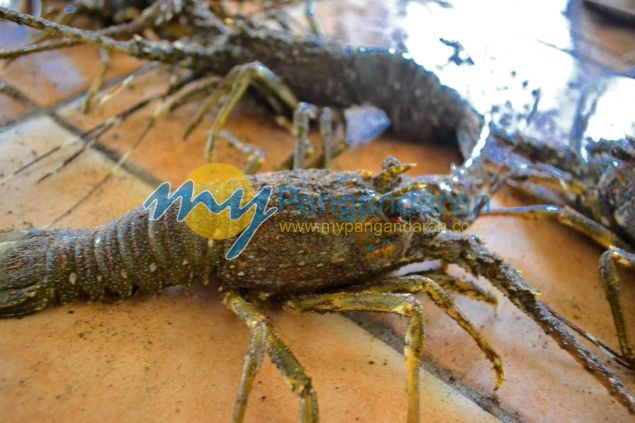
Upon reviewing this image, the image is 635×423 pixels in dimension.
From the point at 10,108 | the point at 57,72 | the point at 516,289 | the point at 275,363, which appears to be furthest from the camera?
the point at 57,72

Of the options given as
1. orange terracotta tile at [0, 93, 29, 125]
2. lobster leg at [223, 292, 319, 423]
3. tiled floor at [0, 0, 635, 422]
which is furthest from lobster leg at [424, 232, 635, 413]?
orange terracotta tile at [0, 93, 29, 125]

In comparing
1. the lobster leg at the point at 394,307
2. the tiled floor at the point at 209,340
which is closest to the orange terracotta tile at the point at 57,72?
the tiled floor at the point at 209,340

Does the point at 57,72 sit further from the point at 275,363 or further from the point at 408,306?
the point at 408,306

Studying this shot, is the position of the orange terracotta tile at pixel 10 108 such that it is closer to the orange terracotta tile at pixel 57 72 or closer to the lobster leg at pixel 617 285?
the orange terracotta tile at pixel 57 72

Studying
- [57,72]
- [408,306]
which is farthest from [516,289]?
[57,72]

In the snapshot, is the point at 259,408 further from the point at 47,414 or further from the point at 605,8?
the point at 605,8

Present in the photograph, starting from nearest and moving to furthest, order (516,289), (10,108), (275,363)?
1. (275,363)
2. (516,289)
3. (10,108)

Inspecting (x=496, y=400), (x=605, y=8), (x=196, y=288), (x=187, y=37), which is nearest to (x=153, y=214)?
(x=196, y=288)
